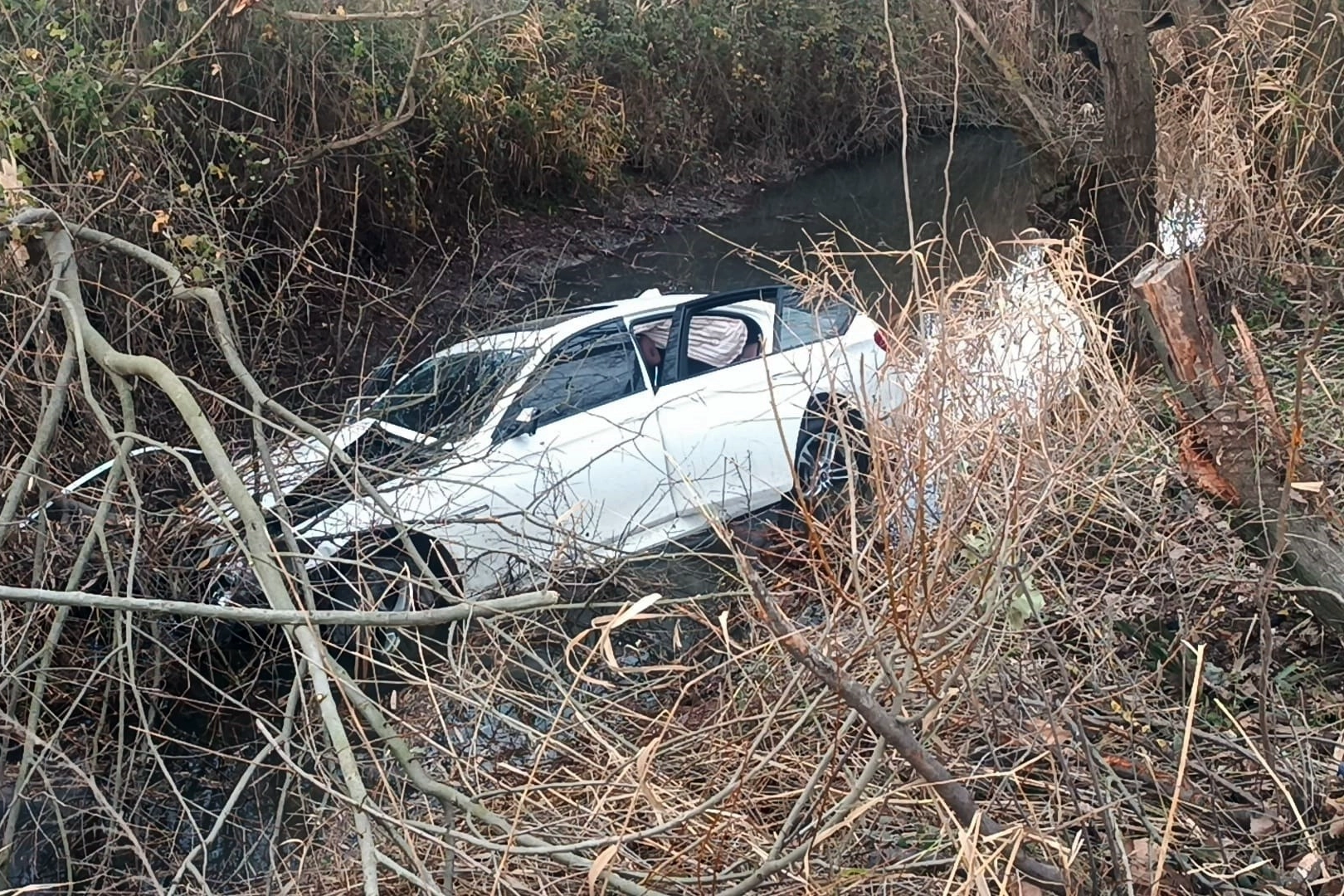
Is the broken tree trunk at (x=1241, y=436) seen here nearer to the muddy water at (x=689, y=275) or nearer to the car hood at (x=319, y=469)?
the muddy water at (x=689, y=275)

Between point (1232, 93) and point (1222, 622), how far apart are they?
511 centimetres

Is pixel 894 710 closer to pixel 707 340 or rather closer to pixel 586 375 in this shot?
pixel 586 375

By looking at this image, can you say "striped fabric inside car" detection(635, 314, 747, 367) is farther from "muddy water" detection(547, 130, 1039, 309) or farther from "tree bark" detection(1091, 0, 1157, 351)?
"muddy water" detection(547, 130, 1039, 309)

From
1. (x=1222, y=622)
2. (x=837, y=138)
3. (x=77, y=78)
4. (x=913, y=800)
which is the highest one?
(x=77, y=78)

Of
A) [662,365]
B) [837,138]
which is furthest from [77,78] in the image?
[837,138]

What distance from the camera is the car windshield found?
6.14 metres

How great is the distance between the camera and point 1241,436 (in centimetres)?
356

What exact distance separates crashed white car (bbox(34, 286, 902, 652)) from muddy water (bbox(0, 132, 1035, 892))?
38 centimetres

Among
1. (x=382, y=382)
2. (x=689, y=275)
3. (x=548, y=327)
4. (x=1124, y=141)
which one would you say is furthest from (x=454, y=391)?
(x=689, y=275)

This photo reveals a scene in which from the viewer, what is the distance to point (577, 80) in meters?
17.0

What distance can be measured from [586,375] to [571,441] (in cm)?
55

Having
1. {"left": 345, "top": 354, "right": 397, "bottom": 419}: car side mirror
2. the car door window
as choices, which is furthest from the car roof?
{"left": 345, "top": 354, "right": 397, "bottom": 419}: car side mirror

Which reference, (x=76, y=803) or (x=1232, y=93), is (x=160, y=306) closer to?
(x=76, y=803)

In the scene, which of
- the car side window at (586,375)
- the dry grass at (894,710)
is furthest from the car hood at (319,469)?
the car side window at (586,375)
